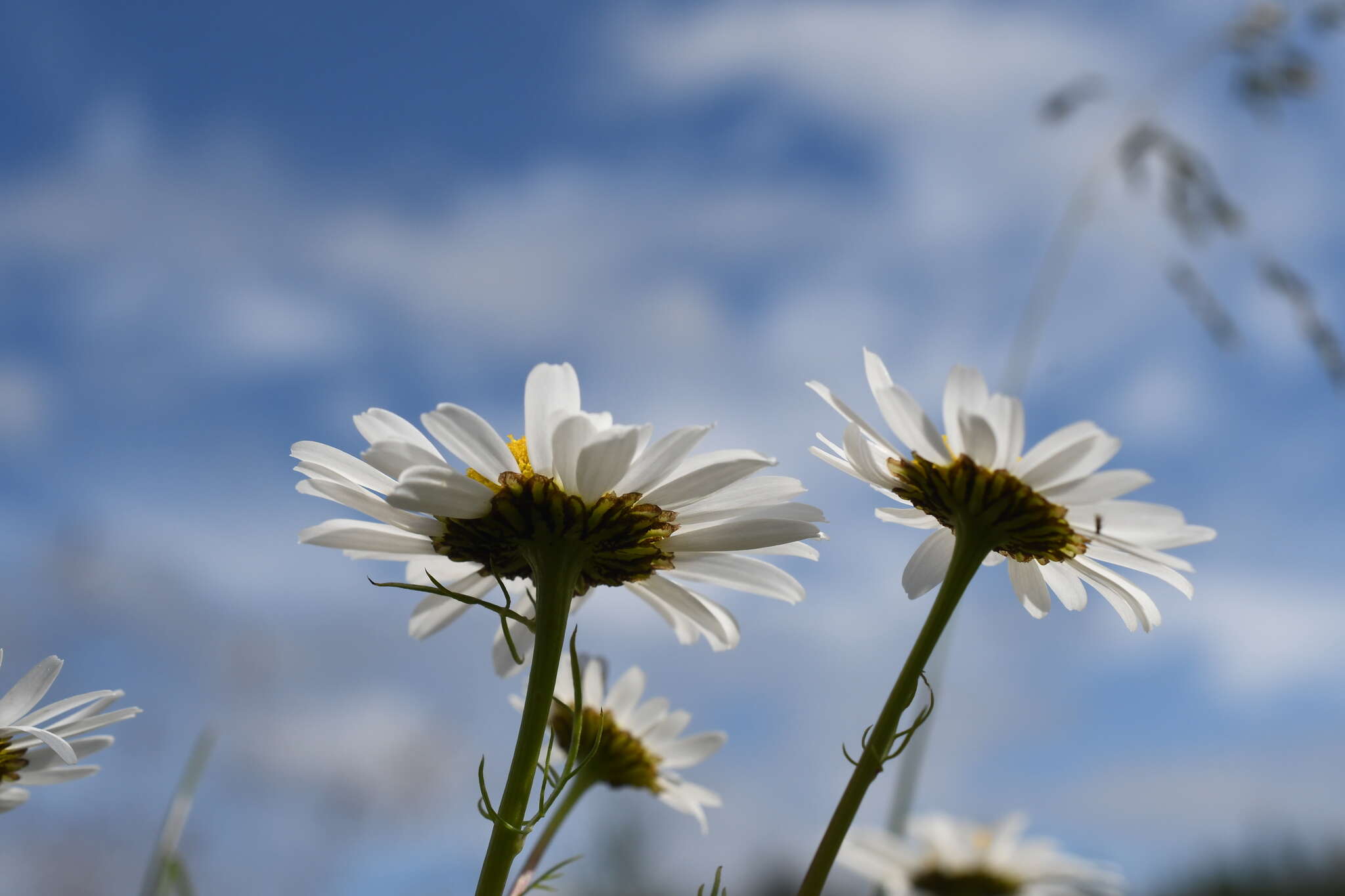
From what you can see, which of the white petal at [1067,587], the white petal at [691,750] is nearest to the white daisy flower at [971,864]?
the white petal at [691,750]

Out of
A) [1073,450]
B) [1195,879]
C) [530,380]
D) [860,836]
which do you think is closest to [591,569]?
[530,380]

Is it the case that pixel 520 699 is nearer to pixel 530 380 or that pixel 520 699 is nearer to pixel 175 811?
pixel 175 811

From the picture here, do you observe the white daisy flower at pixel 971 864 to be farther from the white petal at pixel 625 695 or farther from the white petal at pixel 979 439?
the white petal at pixel 979 439

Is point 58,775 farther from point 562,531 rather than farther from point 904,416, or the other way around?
point 904,416

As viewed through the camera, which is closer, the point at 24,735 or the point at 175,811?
the point at 24,735

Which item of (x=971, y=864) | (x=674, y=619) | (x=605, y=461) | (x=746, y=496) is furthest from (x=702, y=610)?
(x=971, y=864)

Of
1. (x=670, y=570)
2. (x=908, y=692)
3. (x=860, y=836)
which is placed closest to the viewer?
Result: (x=908, y=692)
